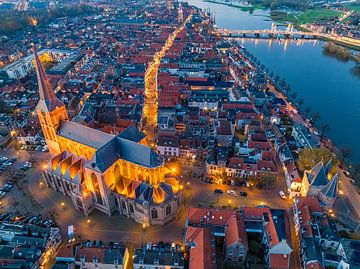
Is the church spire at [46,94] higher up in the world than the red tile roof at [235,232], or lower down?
higher up

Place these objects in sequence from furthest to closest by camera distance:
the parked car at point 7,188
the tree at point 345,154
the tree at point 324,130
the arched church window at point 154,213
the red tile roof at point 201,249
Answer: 1. the tree at point 324,130
2. the tree at point 345,154
3. the parked car at point 7,188
4. the arched church window at point 154,213
5. the red tile roof at point 201,249

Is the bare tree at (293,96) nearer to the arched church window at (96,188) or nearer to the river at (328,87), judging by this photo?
the river at (328,87)

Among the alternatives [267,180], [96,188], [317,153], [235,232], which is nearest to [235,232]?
[235,232]

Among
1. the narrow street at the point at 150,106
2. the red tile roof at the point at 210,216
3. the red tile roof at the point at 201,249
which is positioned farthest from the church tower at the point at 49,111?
the red tile roof at the point at 201,249

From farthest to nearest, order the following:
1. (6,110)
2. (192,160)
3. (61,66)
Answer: (61,66) < (6,110) < (192,160)

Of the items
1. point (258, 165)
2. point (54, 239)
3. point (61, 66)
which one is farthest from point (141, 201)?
point (61, 66)

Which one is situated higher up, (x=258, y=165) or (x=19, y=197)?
(x=258, y=165)

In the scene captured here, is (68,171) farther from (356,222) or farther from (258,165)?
(356,222)

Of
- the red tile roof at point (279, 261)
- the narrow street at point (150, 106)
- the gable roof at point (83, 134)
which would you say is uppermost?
the gable roof at point (83, 134)

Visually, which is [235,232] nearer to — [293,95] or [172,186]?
[172,186]
